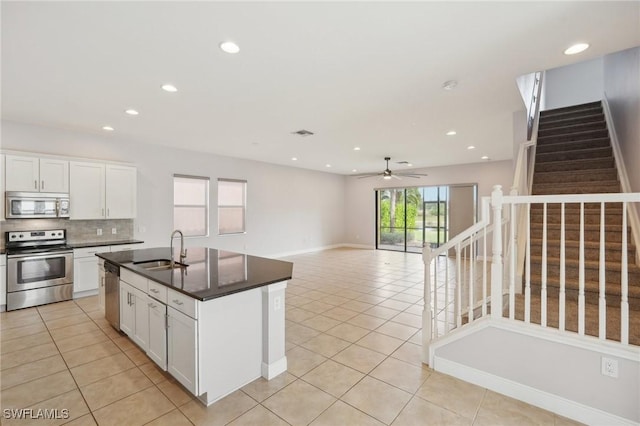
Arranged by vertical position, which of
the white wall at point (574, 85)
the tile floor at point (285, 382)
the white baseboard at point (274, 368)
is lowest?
the tile floor at point (285, 382)

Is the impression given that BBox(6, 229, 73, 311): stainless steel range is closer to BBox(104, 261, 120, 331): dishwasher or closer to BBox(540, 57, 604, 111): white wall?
BBox(104, 261, 120, 331): dishwasher

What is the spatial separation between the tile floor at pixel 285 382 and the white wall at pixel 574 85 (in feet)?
23.5

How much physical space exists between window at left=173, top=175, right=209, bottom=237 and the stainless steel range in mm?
2091

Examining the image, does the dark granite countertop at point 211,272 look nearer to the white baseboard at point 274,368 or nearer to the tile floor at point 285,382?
the white baseboard at point 274,368

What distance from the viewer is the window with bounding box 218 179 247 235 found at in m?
7.42

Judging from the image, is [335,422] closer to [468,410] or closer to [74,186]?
[468,410]

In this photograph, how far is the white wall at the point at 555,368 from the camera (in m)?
1.92

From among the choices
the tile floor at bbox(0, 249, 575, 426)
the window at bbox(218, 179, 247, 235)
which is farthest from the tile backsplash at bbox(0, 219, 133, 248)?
the window at bbox(218, 179, 247, 235)

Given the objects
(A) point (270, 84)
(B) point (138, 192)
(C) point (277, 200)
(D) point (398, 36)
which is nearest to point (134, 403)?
(A) point (270, 84)

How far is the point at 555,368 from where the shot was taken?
84.1 inches

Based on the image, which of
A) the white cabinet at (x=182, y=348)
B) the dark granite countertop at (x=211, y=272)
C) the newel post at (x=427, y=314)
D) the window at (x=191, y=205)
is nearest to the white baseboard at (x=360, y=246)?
the window at (x=191, y=205)

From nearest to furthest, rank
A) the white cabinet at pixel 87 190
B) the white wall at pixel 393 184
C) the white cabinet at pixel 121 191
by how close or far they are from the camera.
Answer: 1. the white cabinet at pixel 87 190
2. the white cabinet at pixel 121 191
3. the white wall at pixel 393 184

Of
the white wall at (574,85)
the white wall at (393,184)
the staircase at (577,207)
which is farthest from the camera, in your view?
the white wall at (393,184)

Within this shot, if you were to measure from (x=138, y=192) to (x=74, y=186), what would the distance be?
1.07m
